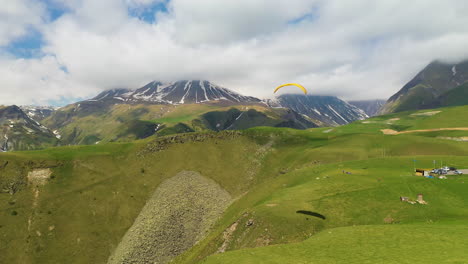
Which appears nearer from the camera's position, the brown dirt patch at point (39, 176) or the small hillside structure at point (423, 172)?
the small hillside structure at point (423, 172)

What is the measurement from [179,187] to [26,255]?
42040 mm

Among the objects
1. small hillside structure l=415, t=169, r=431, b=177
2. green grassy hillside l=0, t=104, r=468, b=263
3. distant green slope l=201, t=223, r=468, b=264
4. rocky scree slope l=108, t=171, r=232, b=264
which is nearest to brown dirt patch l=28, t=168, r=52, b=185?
green grassy hillside l=0, t=104, r=468, b=263

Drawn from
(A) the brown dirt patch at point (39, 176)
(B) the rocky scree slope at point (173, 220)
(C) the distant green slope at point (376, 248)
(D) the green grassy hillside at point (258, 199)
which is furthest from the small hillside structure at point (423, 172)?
(A) the brown dirt patch at point (39, 176)

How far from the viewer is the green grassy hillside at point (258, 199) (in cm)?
3266

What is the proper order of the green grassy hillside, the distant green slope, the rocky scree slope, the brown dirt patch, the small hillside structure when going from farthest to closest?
the brown dirt patch < the rocky scree slope < the small hillside structure < the green grassy hillside < the distant green slope

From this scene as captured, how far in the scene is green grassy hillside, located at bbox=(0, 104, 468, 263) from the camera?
32.7m

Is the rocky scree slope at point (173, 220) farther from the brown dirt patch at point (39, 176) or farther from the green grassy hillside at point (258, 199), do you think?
the brown dirt patch at point (39, 176)

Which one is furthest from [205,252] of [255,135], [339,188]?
[255,135]

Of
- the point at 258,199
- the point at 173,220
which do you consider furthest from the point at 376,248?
the point at 173,220

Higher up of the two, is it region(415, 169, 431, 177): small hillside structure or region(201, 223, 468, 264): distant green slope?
region(415, 169, 431, 177): small hillside structure

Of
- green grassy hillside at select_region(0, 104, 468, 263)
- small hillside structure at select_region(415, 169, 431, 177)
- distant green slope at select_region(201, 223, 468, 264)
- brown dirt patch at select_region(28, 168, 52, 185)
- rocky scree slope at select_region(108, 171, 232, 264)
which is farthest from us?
brown dirt patch at select_region(28, 168, 52, 185)

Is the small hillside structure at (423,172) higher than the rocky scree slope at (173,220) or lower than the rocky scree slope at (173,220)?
higher

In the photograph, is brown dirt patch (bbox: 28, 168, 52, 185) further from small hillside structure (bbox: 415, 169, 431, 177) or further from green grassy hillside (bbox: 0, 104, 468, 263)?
small hillside structure (bbox: 415, 169, 431, 177)

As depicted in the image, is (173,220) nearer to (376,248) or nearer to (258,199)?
(258,199)
